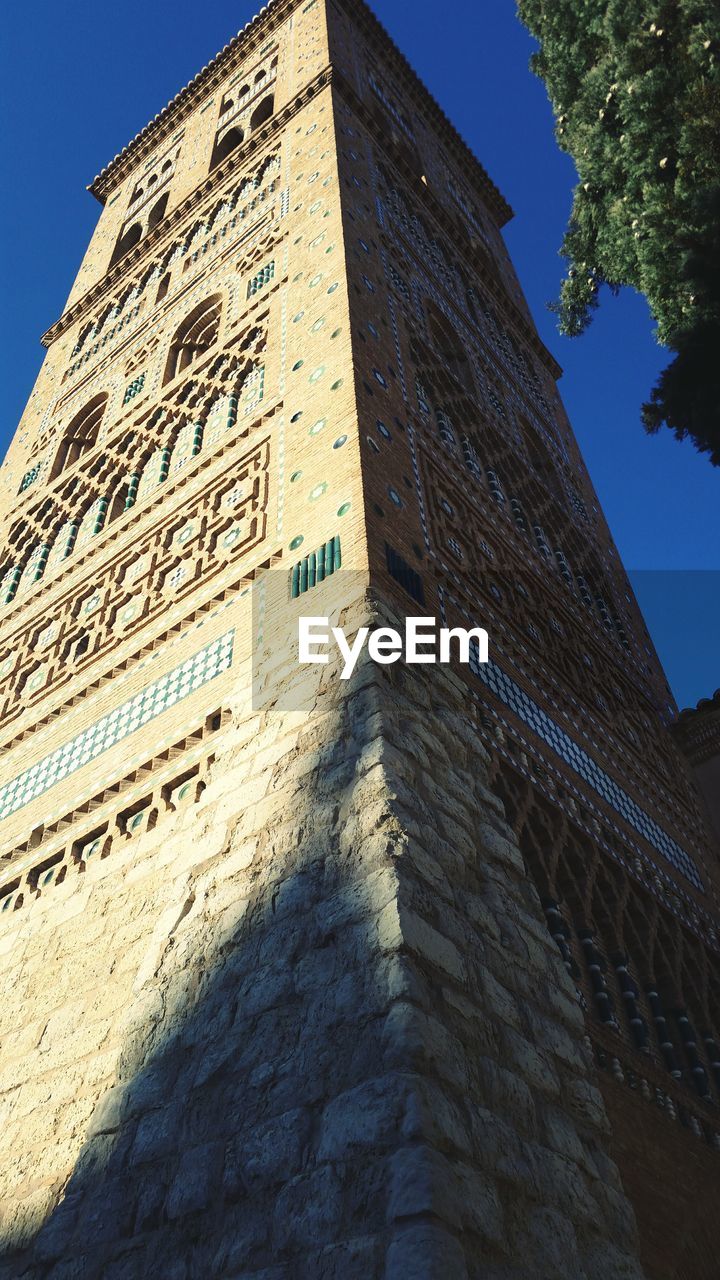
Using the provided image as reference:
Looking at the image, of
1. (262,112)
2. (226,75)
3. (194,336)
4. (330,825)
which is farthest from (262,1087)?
(226,75)

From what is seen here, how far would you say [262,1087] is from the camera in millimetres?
2348

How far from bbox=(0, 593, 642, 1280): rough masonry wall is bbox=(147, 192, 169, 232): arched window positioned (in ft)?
30.0

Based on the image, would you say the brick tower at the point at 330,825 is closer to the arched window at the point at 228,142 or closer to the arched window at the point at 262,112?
the arched window at the point at 262,112

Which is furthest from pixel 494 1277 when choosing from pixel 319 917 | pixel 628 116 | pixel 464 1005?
pixel 628 116

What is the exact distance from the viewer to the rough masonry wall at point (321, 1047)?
81.6 inches

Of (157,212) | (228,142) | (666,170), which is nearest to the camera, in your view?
(666,170)

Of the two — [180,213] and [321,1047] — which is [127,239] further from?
[321,1047]

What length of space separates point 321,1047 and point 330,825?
0.67 m

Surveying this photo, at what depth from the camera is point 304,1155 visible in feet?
7.01

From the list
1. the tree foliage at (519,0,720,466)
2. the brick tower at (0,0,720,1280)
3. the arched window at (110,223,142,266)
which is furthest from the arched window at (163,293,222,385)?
the arched window at (110,223,142,266)

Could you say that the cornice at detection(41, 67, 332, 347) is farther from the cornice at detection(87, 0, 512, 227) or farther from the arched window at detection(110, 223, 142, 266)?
the cornice at detection(87, 0, 512, 227)

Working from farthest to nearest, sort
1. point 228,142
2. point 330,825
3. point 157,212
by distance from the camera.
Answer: point 157,212
point 228,142
point 330,825

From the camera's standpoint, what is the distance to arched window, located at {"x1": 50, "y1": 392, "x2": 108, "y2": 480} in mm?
7973

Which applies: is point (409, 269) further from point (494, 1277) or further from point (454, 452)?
point (494, 1277)
